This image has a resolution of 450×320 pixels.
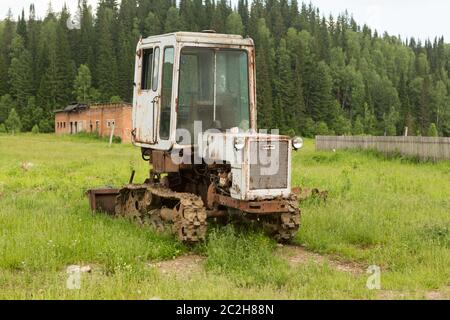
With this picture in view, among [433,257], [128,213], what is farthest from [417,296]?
[128,213]

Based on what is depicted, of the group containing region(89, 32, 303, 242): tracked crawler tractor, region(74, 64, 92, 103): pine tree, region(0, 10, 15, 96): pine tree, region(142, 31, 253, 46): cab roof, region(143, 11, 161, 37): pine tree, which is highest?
region(143, 11, 161, 37): pine tree

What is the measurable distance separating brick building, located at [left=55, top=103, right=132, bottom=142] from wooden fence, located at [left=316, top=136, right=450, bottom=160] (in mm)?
29444

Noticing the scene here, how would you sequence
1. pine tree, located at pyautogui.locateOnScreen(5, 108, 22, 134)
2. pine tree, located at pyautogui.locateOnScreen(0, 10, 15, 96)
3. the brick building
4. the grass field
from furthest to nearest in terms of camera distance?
1. pine tree, located at pyautogui.locateOnScreen(0, 10, 15, 96)
2. pine tree, located at pyautogui.locateOnScreen(5, 108, 22, 134)
3. the brick building
4. the grass field

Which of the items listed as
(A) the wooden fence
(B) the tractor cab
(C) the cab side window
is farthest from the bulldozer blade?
(A) the wooden fence

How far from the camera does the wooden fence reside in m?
24.4

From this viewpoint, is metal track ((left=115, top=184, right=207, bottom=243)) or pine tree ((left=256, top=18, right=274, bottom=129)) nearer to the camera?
metal track ((left=115, top=184, right=207, bottom=243))

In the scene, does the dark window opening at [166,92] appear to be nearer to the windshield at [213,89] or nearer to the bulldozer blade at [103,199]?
the windshield at [213,89]

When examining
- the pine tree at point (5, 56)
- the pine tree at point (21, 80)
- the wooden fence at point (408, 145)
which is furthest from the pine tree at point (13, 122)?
the wooden fence at point (408, 145)

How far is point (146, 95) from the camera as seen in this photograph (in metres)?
10.7

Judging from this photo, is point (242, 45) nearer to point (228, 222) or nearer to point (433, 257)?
point (228, 222)

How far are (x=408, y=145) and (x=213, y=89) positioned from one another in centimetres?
1775

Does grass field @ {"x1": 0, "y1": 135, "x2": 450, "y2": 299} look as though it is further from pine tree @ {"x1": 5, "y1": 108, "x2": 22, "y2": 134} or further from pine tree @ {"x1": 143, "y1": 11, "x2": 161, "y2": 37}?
pine tree @ {"x1": 143, "y1": 11, "x2": 161, "y2": 37}

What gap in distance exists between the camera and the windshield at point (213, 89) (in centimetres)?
1009
